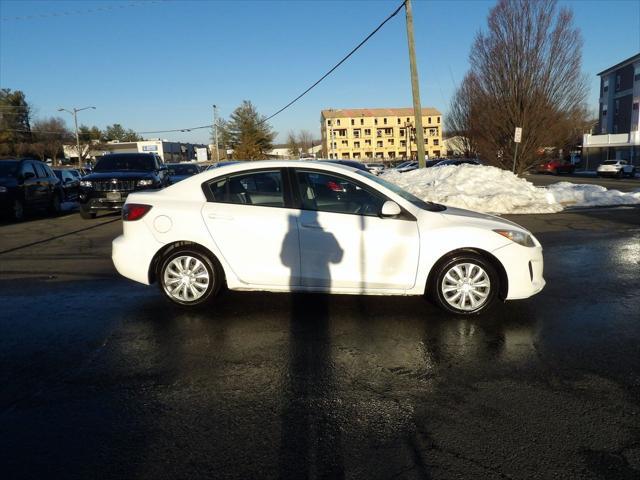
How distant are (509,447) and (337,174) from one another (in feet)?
10.4

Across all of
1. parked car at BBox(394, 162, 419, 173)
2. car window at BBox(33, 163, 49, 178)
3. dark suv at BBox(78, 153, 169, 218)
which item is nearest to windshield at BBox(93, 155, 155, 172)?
dark suv at BBox(78, 153, 169, 218)

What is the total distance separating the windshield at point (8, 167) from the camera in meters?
14.0

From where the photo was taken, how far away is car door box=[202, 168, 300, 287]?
16.9 feet

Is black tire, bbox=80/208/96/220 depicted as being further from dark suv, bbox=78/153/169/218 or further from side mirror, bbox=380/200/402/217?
side mirror, bbox=380/200/402/217

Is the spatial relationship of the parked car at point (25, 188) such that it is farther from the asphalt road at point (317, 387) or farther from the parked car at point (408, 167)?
the parked car at point (408, 167)

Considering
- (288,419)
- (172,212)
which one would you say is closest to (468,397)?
(288,419)

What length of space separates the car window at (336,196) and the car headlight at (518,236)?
127 centimetres

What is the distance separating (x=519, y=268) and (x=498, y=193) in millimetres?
11234

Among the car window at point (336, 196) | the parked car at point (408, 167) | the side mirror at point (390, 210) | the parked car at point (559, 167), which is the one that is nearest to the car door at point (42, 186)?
the car window at point (336, 196)

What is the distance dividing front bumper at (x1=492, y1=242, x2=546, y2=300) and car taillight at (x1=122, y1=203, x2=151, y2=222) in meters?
3.67

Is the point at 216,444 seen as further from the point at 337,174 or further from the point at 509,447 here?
the point at 337,174

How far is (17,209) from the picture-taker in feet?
46.4

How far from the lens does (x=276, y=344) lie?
176 inches

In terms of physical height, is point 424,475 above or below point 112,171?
below
